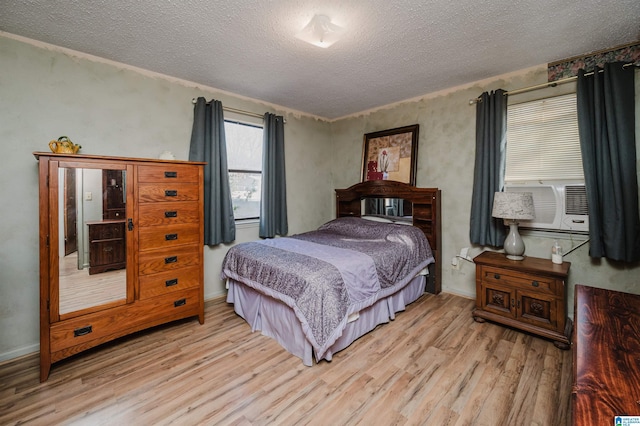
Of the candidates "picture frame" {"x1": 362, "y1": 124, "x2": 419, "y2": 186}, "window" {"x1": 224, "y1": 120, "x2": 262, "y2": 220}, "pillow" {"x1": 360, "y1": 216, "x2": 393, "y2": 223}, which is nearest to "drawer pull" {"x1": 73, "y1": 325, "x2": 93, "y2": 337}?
"window" {"x1": 224, "y1": 120, "x2": 262, "y2": 220}

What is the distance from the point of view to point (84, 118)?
2.40 meters

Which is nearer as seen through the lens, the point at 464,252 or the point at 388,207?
the point at 464,252

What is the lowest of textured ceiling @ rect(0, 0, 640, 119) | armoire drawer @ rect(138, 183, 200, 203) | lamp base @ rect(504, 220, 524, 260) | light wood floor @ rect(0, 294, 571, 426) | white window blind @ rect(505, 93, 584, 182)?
light wood floor @ rect(0, 294, 571, 426)

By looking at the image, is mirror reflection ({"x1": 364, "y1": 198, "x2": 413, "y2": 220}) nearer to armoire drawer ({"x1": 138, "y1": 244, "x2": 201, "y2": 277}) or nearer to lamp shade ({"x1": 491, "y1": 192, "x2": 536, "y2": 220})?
lamp shade ({"x1": 491, "y1": 192, "x2": 536, "y2": 220})

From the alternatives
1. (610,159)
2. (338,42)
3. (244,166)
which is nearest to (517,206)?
(610,159)

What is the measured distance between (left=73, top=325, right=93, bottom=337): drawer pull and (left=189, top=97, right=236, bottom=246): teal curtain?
128 centimetres

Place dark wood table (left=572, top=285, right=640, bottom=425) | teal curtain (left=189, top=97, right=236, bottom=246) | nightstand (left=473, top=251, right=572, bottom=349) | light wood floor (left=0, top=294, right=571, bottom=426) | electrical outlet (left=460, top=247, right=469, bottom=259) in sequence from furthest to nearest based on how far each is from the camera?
1. electrical outlet (left=460, top=247, right=469, bottom=259)
2. teal curtain (left=189, top=97, right=236, bottom=246)
3. nightstand (left=473, top=251, right=572, bottom=349)
4. light wood floor (left=0, top=294, right=571, bottom=426)
5. dark wood table (left=572, top=285, right=640, bottom=425)

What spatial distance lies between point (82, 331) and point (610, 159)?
425cm

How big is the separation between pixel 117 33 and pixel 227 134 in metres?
1.41

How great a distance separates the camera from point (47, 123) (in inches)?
88.4

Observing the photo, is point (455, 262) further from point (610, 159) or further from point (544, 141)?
point (610, 159)

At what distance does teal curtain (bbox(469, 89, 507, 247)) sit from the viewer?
9.34 ft

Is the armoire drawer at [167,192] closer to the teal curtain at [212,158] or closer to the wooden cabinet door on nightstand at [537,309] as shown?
the teal curtain at [212,158]

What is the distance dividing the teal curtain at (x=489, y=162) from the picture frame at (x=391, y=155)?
2.46ft
